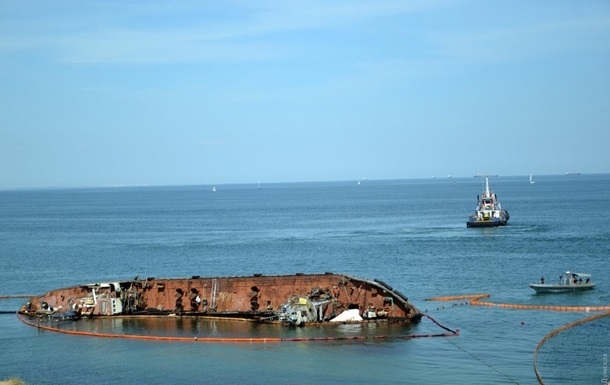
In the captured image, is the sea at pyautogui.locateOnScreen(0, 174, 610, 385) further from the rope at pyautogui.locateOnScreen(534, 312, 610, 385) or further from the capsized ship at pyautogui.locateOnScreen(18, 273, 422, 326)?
the capsized ship at pyautogui.locateOnScreen(18, 273, 422, 326)

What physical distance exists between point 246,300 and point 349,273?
97.8 feet

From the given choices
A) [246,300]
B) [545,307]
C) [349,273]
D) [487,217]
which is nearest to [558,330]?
[545,307]

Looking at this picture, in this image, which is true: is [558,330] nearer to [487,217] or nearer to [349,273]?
[349,273]

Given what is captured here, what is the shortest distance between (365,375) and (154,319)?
1924 cm

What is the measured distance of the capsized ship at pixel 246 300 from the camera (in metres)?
51.0

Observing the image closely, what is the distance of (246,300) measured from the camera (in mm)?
54000

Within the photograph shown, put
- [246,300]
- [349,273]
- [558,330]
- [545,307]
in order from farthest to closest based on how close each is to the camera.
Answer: [349,273], [545,307], [246,300], [558,330]

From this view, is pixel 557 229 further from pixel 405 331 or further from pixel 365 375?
pixel 365 375

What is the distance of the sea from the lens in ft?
136

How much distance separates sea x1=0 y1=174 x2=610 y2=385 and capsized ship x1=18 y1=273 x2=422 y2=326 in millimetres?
1343

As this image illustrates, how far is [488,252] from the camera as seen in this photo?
9856 centimetres

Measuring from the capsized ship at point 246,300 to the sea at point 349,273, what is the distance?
52.9 inches

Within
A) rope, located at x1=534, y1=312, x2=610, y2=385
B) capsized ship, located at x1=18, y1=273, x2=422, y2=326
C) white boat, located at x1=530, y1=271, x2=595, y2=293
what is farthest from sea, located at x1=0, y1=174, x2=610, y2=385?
capsized ship, located at x1=18, y1=273, x2=422, y2=326

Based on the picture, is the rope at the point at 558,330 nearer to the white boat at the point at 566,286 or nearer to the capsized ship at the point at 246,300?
the capsized ship at the point at 246,300
